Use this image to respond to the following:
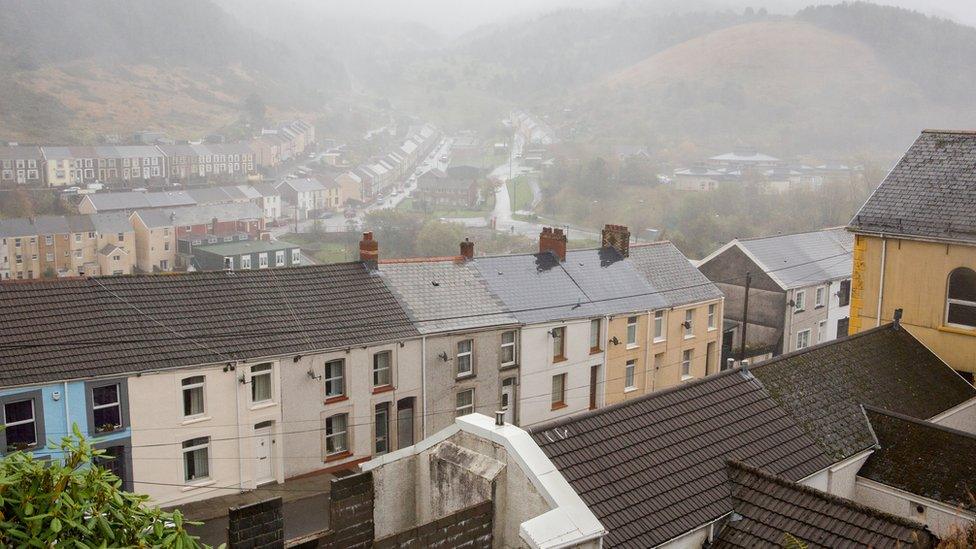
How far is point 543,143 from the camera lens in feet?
578

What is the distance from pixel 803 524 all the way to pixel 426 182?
4206 inches

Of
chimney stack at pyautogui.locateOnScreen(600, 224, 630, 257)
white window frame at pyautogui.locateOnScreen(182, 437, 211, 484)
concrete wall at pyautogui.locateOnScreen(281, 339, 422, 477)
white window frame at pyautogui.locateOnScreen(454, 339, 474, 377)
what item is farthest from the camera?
chimney stack at pyautogui.locateOnScreen(600, 224, 630, 257)

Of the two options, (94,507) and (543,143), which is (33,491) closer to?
(94,507)

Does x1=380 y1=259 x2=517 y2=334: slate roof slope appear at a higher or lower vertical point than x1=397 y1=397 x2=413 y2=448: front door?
higher

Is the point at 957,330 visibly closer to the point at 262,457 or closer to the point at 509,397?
the point at 509,397

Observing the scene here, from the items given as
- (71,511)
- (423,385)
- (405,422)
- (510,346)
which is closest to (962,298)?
(510,346)

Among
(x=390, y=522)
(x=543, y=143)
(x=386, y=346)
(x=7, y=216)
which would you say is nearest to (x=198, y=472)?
(x=386, y=346)

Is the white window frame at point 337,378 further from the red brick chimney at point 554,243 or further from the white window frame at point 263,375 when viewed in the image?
the red brick chimney at point 554,243

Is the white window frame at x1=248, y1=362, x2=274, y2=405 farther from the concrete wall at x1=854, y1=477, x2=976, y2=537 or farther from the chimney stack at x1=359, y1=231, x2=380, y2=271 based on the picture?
the concrete wall at x1=854, y1=477, x2=976, y2=537

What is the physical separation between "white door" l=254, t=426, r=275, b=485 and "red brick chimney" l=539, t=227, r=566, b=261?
1485 centimetres

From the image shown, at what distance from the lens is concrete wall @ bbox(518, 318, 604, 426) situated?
30.0 meters

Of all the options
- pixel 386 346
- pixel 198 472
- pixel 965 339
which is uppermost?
pixel 965 339

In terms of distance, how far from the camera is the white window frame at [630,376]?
33719 mm

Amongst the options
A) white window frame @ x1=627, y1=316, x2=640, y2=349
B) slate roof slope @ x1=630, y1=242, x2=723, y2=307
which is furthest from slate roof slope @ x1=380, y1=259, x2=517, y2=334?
slate roof slope @ x1=630, y1=242, x2=723, y2=307
